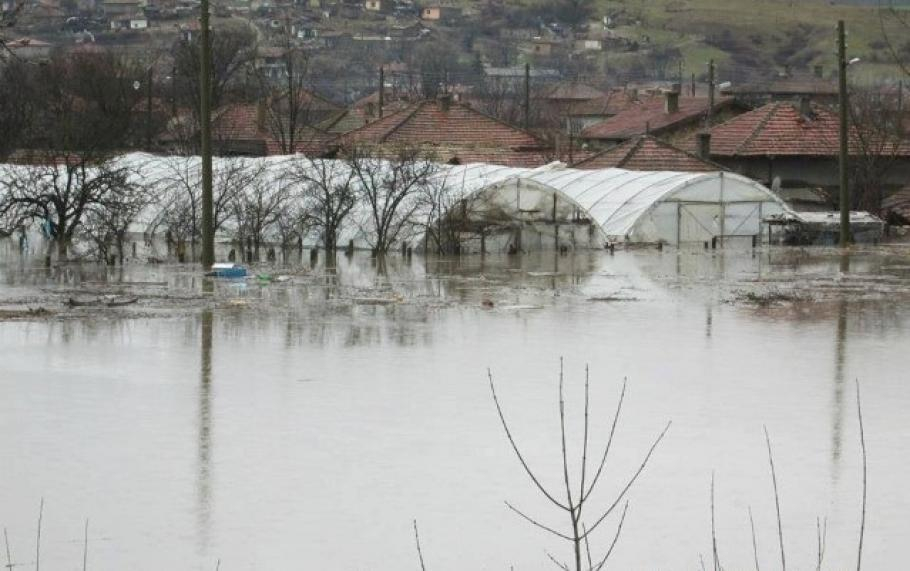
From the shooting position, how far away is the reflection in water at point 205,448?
34.5ft

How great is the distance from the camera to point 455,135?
47875mm

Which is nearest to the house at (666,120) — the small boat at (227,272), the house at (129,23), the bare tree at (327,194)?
the bare tree at (327,194)

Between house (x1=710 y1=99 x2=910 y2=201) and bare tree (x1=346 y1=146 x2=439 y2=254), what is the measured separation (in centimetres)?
1407

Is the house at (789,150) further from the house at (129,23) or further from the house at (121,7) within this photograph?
the house at (121,7)

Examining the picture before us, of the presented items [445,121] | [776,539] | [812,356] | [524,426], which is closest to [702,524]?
[776,539]

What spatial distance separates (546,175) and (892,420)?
885 inches

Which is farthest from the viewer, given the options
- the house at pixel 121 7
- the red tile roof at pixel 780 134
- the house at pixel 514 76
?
the house at pixel 121 7

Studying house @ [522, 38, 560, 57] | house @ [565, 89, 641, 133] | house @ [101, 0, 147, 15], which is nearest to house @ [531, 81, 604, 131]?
house @ [565, 89, 641, 133]

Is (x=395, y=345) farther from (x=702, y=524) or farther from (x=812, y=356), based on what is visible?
(x=702, y=524)

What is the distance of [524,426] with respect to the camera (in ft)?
45.5

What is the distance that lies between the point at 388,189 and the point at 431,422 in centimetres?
1928

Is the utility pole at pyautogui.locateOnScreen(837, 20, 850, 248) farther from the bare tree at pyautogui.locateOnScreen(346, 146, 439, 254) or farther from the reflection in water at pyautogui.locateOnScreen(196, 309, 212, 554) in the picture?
the reflection in water at pyautogui.locateOnScreen(196, 309, 212, 554)

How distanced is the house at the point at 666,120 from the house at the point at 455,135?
720 cm

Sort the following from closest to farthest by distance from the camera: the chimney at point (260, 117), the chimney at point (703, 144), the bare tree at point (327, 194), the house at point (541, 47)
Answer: the bare tree at point (327, 194), the chimney at point (703, 144), the chimney at point (260, 117), the house at point (541, 47)
